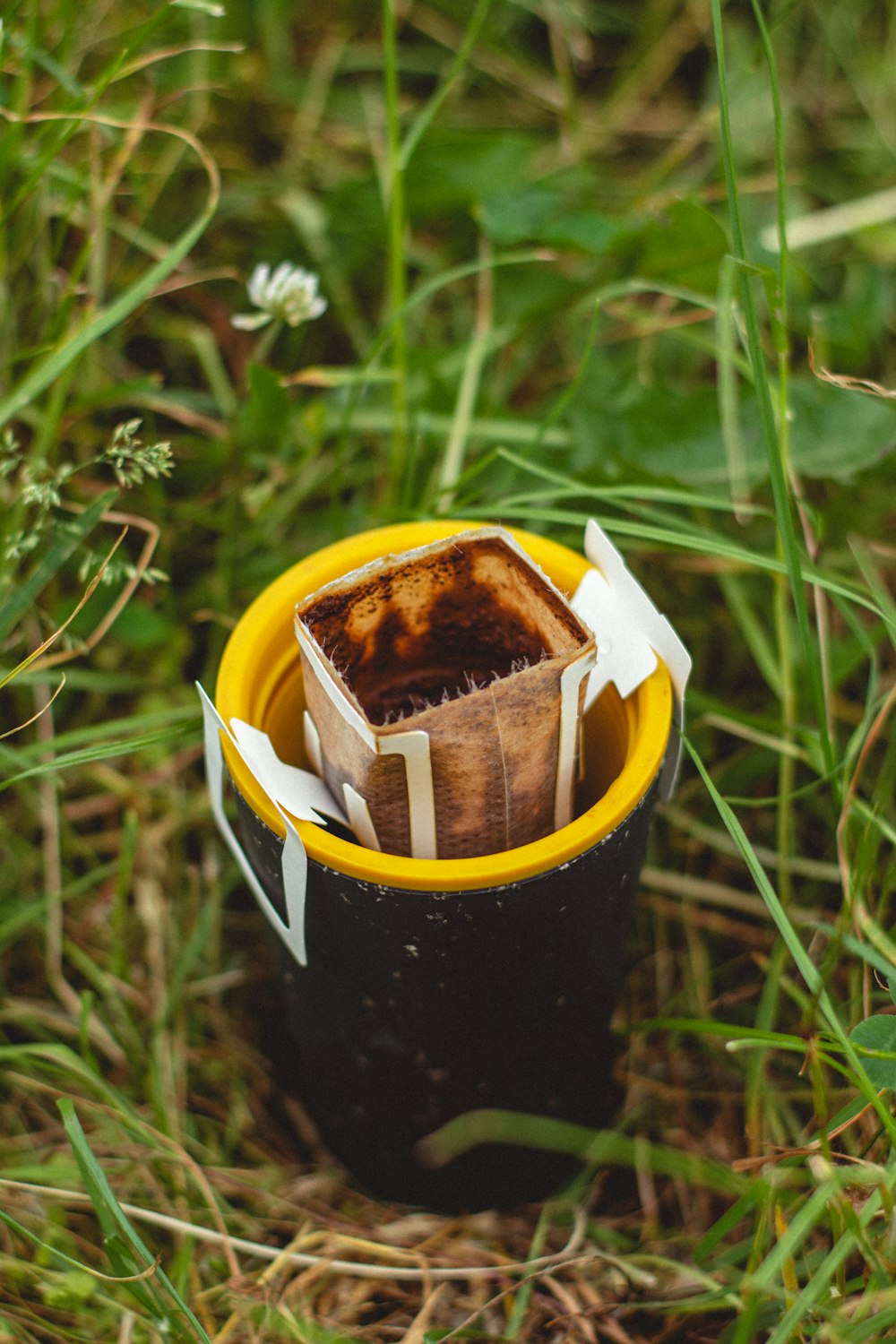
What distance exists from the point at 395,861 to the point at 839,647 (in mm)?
749

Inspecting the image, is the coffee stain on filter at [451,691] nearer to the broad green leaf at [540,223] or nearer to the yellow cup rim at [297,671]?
the yellow cup rim at [297,671]

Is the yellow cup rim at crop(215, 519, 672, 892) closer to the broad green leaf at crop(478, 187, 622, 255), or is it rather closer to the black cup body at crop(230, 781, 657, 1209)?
the black cup body at crop(230, 781, 657, 1209)

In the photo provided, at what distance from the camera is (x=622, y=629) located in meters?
0.82

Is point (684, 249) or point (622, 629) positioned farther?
point (684, 249)

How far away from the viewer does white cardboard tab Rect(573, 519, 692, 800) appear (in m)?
0.81

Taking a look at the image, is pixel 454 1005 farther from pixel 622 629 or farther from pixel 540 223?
pixel 540 223

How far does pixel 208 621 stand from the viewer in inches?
51.8

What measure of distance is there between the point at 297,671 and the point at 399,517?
0.27 m

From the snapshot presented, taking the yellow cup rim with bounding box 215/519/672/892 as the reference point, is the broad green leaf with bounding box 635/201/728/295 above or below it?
above

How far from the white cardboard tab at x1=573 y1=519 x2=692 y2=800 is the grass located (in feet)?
0.34

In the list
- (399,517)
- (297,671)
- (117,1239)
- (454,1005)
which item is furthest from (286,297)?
(117,1239)

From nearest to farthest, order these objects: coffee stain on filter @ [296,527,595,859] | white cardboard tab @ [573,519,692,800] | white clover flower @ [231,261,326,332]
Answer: coffee stain on filter @ [296,527,595,859]
white cardboard tab @ [573,519,692,800]
white clover flower @ [231,261,326,332]

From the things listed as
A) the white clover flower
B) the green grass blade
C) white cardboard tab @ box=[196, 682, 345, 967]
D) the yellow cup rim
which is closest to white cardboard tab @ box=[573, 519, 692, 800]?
the yellow cup rim

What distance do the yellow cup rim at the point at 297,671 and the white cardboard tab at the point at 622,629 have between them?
18 mm
